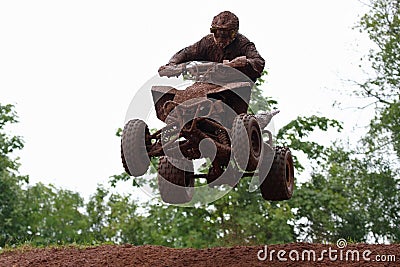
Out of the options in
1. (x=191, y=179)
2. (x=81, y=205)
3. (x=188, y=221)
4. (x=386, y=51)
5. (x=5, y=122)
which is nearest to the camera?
(x=191, y=179)

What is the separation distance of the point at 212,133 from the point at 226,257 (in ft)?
6.24

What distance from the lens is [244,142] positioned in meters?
9.02

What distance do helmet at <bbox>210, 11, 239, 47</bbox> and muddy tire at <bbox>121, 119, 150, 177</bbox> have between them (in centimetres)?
160

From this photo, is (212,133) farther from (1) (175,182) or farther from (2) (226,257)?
(2) (226,257)

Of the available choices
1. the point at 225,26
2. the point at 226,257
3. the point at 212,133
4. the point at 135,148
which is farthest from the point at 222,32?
the point at 226,257

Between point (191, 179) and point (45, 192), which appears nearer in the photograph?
point (191, 179)

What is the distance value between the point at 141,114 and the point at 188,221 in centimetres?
1406

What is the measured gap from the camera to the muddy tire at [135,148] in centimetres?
961

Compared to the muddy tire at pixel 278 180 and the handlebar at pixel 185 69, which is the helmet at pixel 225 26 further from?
the muddy tire at pixel 278 180

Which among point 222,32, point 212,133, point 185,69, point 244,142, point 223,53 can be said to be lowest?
point 244,142

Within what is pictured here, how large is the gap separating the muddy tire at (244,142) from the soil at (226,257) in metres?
1.60

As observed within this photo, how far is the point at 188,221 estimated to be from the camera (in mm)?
23484

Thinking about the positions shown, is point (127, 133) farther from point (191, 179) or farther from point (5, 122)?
point (5, 122)

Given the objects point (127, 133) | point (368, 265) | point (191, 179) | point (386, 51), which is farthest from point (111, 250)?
point (386, 51)
